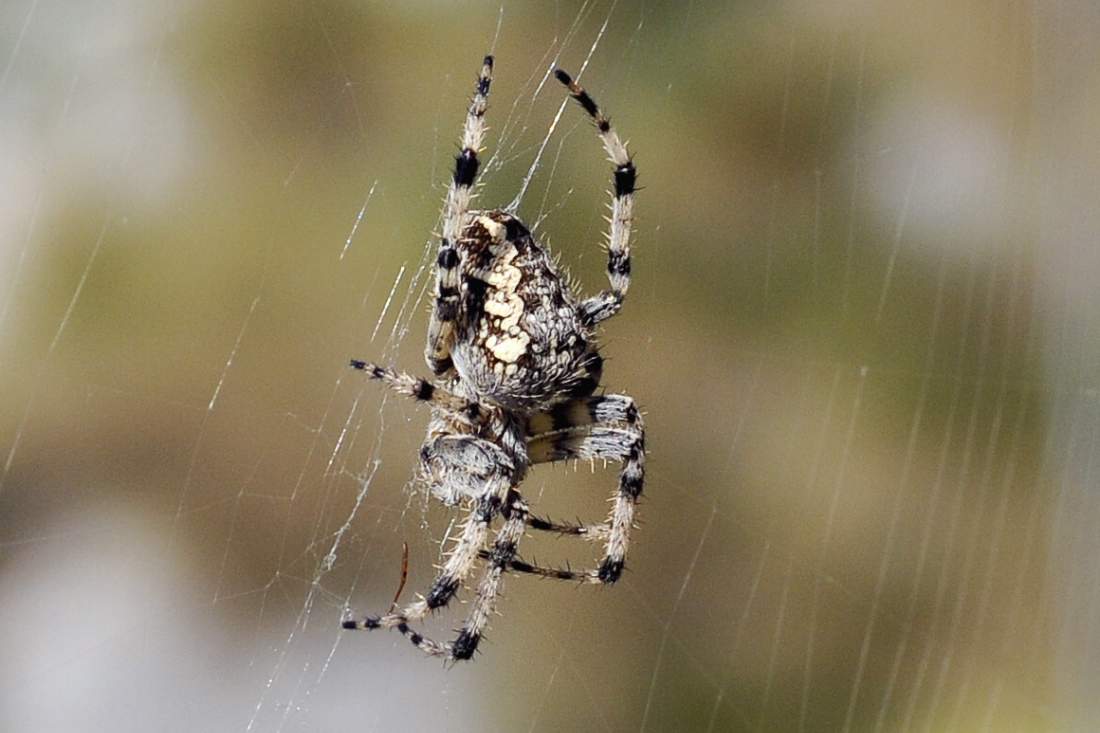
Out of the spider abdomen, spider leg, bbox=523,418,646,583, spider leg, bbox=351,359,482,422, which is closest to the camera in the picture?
spider leg, bbox=351,359,482,422

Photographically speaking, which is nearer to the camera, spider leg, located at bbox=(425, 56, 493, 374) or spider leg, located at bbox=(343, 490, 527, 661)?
spider leg, located at bbox=(425, 56, 493, 374)

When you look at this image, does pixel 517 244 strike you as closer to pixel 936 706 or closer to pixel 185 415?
pixel 185 415

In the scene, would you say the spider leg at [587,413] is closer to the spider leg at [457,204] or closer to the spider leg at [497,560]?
the spider leg at [497,560]

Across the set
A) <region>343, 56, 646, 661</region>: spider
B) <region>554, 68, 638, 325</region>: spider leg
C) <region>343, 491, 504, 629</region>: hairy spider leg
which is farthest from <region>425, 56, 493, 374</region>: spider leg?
<region>343, 491, 504, 629</region>: hairy spider leg

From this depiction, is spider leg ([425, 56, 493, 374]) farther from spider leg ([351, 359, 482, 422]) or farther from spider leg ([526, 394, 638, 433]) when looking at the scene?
spider leg ([526, 394, 638, 433])

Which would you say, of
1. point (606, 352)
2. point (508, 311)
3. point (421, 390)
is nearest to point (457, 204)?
point (508, 311)

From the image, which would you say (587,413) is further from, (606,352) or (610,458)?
(606,352)

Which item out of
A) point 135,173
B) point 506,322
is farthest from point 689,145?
point 506,322
